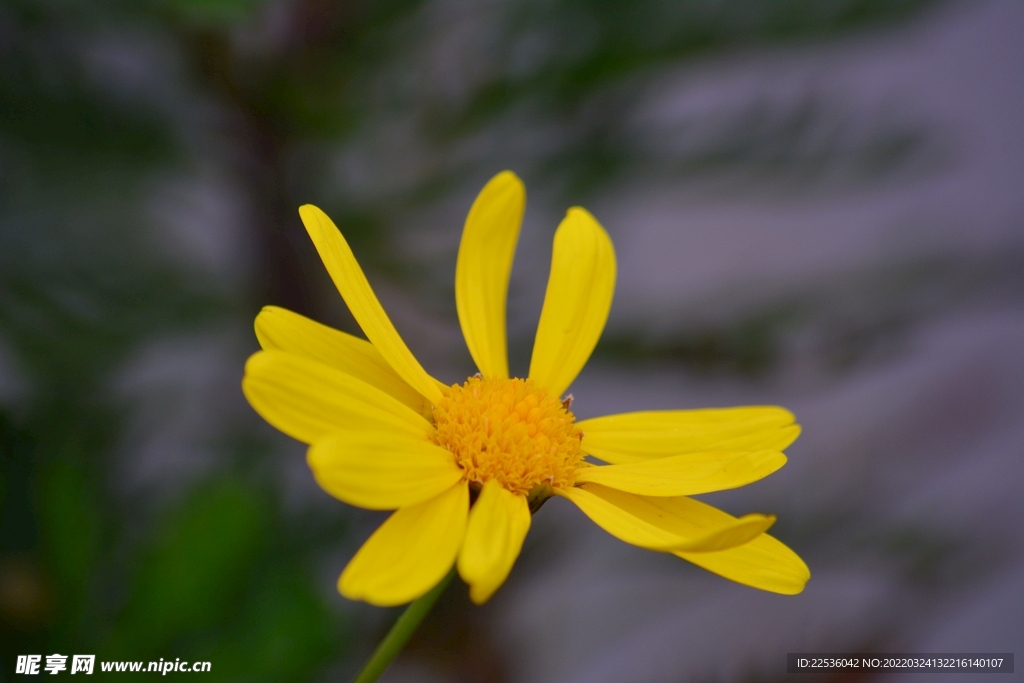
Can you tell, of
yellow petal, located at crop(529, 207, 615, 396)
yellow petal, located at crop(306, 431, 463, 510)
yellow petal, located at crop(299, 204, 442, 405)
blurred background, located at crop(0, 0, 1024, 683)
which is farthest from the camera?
blurred background, located at crop(0, 0, 1024, 683)

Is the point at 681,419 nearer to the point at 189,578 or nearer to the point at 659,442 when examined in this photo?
the point at 659,442

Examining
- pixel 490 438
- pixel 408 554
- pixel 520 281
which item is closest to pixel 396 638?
pixel 408 554

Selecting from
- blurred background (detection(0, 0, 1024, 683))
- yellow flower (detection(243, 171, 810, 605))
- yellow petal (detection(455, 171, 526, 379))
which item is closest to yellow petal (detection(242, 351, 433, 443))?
yellow flower (detection(243, 171, 810, 605))

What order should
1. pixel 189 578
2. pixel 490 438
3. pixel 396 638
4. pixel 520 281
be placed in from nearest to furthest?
pixel 396 638 → pixel 490 438 → pixel 189 578 → pixel 520 281

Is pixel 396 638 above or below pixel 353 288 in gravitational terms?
below

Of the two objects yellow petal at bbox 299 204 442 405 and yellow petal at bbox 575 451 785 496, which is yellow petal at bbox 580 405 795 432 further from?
yellow petal at bbox 299 204 442 405

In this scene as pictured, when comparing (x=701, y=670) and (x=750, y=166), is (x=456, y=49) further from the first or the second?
(x=701, y=670)

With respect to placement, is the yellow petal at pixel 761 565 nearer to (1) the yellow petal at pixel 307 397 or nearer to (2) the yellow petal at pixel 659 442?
(2) the yellow petal at pixel 659 442
